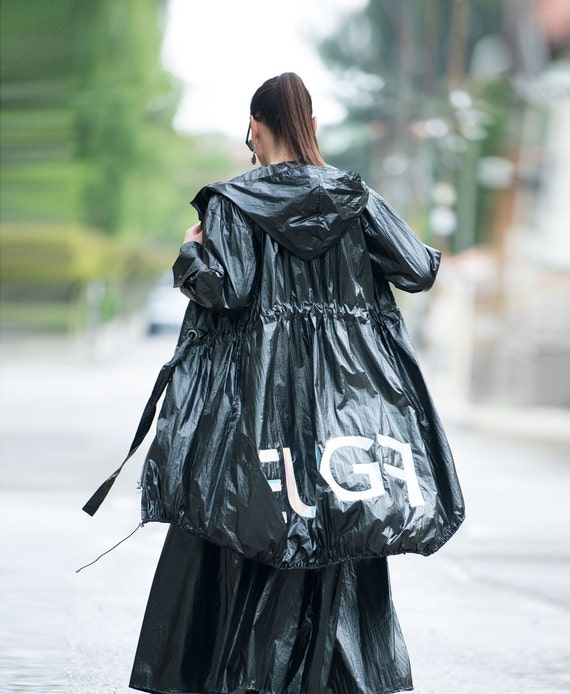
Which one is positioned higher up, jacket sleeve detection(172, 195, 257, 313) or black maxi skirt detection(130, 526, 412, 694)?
jacket sleeve detection(172, 195, 257, 313)

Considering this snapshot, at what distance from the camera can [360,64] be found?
26.1m

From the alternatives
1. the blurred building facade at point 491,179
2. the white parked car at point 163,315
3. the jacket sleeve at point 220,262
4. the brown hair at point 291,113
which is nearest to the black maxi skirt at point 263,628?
the jacket sleeve at point 220,262

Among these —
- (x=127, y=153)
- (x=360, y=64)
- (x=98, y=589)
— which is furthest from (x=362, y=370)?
(x=127, y=153)

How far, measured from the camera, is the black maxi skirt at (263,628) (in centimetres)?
300

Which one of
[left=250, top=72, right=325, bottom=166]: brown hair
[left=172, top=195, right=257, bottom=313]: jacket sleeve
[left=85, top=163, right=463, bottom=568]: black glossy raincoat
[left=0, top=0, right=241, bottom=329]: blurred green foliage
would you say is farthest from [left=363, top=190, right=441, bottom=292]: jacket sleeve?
[left=0, top=0, right=241, bottom=329]: blurred green foliage

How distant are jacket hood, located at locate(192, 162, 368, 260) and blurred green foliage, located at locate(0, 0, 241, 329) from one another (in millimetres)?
20874

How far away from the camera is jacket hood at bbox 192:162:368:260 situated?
295 cm

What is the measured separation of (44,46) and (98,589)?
2006cm

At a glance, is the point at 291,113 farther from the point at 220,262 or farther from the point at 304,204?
the point at 220,262

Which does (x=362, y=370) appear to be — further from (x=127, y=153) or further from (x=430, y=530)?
(x=127, y=153)

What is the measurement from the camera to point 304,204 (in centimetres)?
295

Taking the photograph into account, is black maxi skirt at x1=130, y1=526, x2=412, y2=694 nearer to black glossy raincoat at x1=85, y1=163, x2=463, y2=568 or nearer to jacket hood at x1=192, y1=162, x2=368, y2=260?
black glossy raincoat at x1=85, y1=163, x2=463, y2=568

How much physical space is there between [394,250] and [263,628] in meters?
0.97

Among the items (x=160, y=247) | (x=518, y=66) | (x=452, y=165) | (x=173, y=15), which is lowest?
(x=160, y=247)
